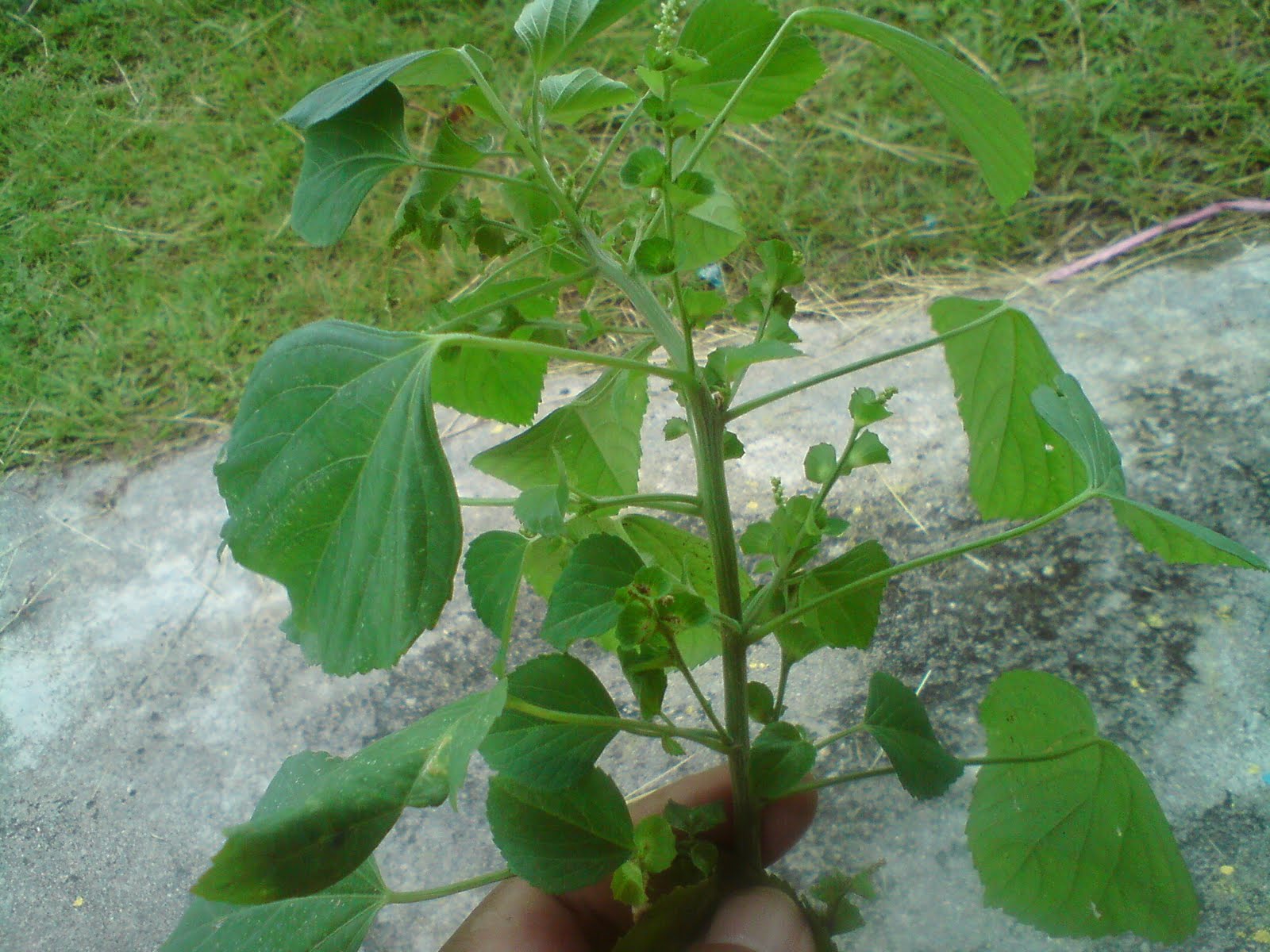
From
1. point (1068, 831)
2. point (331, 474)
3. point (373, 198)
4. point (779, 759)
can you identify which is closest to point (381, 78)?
point (331, 474)

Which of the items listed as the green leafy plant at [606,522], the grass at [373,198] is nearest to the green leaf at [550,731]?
the green leafy plant at [606,522]

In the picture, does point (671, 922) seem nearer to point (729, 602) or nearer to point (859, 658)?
point (729, 602)

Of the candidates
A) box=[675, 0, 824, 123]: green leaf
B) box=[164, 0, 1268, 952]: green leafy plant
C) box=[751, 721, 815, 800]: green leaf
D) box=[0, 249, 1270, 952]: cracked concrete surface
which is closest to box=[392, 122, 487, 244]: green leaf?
box=[164, 0, 1268, 952]: green leafy plant

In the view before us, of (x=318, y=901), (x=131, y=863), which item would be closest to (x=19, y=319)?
(x=131, y=863)

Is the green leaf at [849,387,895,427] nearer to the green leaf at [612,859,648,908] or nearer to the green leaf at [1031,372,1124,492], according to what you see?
the green leaf at [1031,372,1124,492]

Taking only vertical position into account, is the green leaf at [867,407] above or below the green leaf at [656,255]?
below

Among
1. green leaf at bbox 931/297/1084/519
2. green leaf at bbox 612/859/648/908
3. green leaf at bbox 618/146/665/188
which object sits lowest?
green leaf at bbox 612/859/648/908

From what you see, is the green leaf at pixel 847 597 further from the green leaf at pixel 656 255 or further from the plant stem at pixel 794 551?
the green leaf at pixel 656 255
